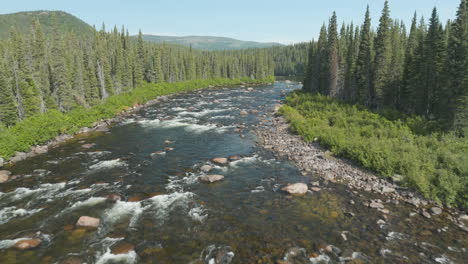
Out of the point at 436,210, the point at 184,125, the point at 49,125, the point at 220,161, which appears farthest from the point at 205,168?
the point at 49,125

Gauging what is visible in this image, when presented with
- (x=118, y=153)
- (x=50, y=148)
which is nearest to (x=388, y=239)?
(x=118, y=153)

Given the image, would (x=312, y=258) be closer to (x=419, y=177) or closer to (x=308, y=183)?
(x=308, y=183)

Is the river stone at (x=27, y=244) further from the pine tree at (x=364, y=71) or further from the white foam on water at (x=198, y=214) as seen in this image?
the pine tree at (x=364, y=71)

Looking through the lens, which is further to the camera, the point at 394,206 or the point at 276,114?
the point at 276,114

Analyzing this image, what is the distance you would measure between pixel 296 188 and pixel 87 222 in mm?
14488

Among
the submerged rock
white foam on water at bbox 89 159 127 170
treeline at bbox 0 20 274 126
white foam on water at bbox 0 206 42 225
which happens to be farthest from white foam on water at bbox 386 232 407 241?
treeline at bbox 0 20 274 126

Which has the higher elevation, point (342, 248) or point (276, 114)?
point (276, 114)

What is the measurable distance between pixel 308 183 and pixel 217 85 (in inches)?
4067

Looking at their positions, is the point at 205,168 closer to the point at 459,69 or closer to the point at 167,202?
the point at 167,202

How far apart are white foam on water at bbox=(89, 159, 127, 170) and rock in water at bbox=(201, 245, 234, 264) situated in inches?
619

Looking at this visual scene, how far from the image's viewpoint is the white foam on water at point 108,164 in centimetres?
2580

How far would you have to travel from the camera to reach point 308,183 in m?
22.2

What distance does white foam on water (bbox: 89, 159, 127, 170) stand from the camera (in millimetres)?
25797

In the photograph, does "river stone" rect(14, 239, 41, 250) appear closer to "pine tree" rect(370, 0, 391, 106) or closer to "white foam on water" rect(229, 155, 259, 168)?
"white foam on water" rect(229, 155, 259, 168)
